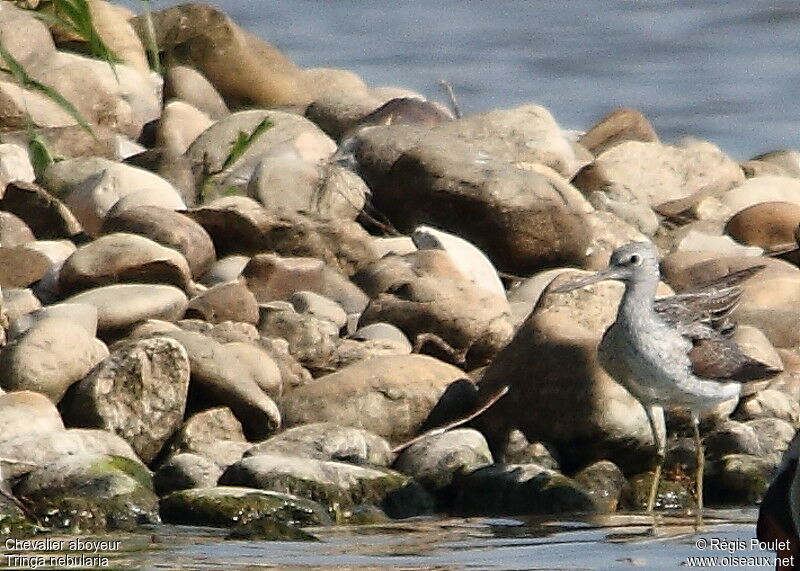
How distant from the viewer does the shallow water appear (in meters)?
7.77

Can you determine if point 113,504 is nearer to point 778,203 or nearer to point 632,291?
point 632,291

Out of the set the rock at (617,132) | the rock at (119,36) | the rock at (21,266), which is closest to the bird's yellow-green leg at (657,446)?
the rock at (21,266)

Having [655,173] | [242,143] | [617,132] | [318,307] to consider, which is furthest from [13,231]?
[617,132]

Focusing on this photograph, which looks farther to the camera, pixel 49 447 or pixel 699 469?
pixel 699 469

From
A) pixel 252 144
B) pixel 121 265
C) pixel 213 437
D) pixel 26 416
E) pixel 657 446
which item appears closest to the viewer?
pixel 26 416

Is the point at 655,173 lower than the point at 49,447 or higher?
lower

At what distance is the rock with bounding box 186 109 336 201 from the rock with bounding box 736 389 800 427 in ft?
12.7

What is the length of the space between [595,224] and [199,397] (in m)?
4.09

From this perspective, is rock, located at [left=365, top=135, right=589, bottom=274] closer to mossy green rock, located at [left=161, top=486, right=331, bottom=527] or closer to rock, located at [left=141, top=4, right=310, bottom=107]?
rock, located at [left=141, top=4, right=310, bottom=107]

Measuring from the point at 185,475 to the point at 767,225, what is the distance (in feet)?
20.1

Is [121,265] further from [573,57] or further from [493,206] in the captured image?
A: [573,57]

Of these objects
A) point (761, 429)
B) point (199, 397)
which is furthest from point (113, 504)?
point (761, 429)

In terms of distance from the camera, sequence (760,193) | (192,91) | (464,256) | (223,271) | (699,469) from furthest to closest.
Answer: (192,91) < (760,193) < (464,256) < (223,271) < (699,469)

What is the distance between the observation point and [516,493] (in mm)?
9109
